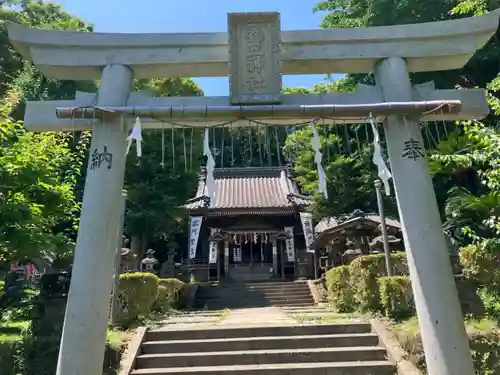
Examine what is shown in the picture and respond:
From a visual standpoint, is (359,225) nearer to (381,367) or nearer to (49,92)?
(381,367)

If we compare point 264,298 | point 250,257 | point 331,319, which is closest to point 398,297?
point 331,319

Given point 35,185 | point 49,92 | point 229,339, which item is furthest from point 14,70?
point 229,339

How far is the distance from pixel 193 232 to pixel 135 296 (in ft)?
42.4

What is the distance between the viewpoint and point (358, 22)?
607 inches

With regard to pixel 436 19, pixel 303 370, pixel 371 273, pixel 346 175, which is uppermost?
pixel 436 19

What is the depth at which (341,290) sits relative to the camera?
1142 cm

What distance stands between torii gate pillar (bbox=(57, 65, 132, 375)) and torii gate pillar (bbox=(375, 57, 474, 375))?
336cm

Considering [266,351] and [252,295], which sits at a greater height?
[252,295]

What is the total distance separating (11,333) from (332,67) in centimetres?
856

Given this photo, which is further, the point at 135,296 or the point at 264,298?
the point at 264,298

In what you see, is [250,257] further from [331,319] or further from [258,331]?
[258,331]

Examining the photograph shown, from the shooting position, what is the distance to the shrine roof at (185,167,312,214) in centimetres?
2323

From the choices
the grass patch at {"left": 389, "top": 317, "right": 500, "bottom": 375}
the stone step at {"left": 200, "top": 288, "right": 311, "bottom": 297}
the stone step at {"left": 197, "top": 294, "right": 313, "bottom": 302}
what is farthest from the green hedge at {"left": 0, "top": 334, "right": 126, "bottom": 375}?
the stone step at {"left": 200, "top": 288, "right": 311, "bottom": 297}

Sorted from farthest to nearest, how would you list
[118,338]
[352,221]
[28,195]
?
[352,221], [118,338], [28,195]
